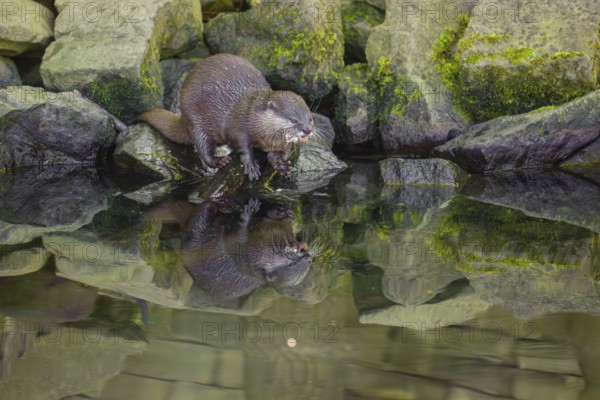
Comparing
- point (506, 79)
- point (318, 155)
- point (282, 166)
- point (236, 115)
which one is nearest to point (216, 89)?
point (236, 115)

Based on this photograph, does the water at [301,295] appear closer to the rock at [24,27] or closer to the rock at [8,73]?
the rock at [8,73]

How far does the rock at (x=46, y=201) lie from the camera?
435 cm

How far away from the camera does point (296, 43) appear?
6516 mm

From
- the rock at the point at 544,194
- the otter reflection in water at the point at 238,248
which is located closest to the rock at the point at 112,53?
the otter reflection in water at the point at 238,248

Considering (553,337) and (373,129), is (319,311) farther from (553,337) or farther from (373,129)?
(373,129)

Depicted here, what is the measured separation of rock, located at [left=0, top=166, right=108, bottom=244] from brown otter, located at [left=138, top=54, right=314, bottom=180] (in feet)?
2.80

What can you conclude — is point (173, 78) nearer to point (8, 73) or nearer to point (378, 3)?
point (8, 73)

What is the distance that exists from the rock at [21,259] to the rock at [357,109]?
11.0 ft

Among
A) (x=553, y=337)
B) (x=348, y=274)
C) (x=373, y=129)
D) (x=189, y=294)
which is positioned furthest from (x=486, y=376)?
(x=373, y=129)

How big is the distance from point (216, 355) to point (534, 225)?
246 cm

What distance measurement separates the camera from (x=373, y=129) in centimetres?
662

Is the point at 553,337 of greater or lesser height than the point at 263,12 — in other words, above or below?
below

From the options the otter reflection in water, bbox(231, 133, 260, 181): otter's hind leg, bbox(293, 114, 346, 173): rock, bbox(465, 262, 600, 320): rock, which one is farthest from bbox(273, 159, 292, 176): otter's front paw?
bbox(465, 262, 600, 320): rock

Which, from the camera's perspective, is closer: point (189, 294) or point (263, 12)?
point (189, 294)
